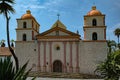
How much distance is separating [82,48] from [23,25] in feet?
32.2

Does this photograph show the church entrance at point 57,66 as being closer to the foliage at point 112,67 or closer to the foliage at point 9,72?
the foliage at point 112,67

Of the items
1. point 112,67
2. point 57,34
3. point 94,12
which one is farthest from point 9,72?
point 94,12

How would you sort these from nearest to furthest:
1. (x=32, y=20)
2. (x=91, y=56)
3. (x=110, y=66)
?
(x=110, y=66) < (x=91, y=56) < (x=32, y=20)

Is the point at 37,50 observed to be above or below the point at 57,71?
above

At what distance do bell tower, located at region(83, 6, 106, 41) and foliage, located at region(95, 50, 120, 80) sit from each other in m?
25.9

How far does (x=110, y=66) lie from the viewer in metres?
11.5

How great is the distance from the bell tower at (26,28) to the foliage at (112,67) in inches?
1111

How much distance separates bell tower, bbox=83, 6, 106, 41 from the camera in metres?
37.6

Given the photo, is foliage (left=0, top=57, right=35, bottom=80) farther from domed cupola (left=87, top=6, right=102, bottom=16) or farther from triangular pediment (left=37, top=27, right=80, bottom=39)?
domed cupola (left=87, top=6, right=102, bottom=16)

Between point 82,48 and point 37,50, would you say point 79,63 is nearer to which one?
point 82,48

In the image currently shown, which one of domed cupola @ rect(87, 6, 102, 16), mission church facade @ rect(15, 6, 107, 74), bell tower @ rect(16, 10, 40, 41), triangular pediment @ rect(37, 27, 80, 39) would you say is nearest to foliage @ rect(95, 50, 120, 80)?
mission church facade @ rect(15, 6, 107, 74)

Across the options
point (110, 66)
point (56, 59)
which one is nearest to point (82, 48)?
point (56, 59)

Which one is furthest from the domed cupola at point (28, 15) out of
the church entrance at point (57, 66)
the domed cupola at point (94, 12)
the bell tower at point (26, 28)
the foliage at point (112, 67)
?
the foliage at point (112, 67)

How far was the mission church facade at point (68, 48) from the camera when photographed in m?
36.9
